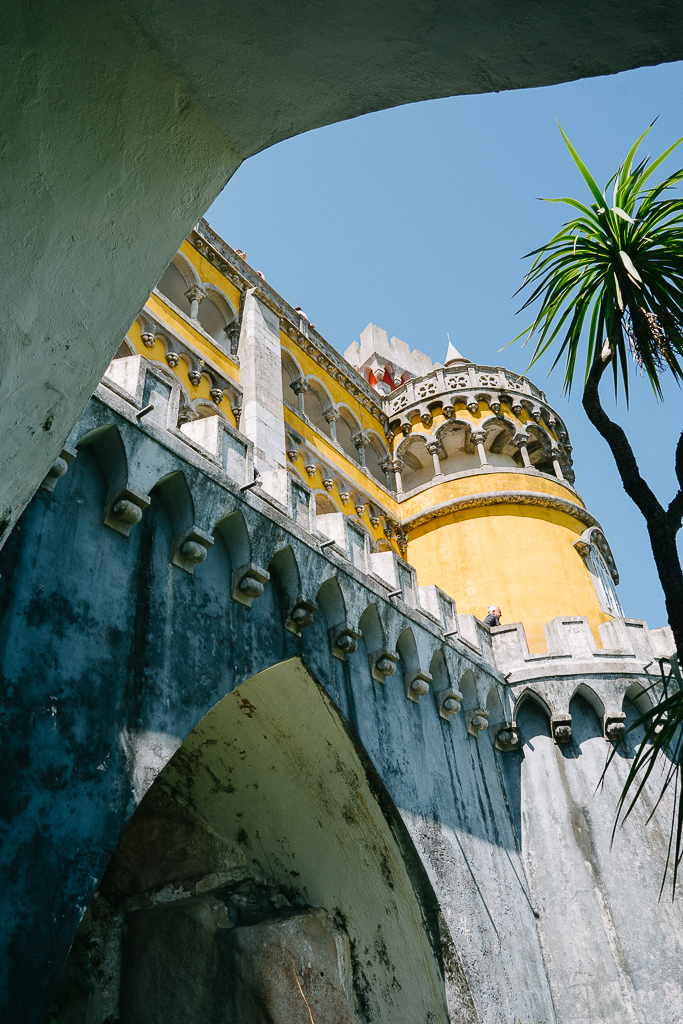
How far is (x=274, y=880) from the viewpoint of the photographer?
8.90 meters

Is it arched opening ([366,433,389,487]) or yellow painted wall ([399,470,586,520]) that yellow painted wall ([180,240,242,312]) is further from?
yellow painted wall ([399,470,586,520])

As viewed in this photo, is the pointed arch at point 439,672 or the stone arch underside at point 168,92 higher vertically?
the pointed arch at point 439,672

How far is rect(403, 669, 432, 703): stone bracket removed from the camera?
9.72 metres

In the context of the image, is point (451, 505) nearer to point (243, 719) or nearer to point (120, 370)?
point (243, 719)

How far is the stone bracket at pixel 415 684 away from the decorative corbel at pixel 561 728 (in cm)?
314

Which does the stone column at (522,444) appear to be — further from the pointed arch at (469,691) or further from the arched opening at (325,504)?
the pointed arch at (469,691)

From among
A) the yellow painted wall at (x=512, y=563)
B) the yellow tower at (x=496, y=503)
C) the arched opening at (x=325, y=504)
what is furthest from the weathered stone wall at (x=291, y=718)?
the arched opening at (x=325, y=504)

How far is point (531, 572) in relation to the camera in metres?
14.8

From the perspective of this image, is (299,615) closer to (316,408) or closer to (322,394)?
(322,394)

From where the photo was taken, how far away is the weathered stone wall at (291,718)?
5188 millimetres

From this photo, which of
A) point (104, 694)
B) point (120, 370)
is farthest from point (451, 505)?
point (104, 694)

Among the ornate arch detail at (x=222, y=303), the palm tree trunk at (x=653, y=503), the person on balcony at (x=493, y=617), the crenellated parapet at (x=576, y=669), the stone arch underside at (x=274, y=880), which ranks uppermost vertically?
the ornate arch detail at (x=222, y=303)

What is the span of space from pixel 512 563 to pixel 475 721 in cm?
453

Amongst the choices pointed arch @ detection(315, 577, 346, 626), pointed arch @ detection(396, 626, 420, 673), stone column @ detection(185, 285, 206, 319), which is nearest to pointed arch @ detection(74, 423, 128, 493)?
pointed arch @ detection(315, 577, 346, 626)
